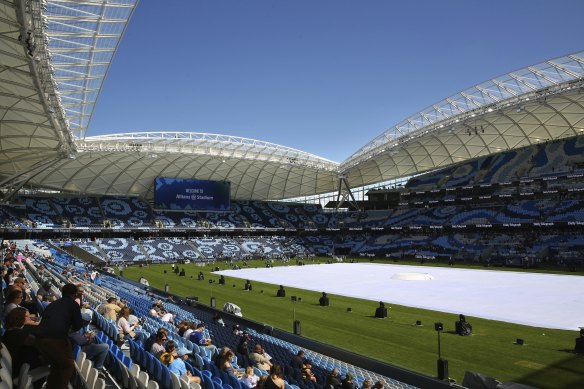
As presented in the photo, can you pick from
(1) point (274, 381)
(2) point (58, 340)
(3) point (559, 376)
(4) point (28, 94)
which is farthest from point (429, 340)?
(4) point (28, 94)

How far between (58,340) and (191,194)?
70.4m

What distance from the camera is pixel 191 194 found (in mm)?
74188

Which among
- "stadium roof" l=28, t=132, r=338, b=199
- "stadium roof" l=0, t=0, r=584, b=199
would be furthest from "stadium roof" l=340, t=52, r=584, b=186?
"stadium roof" l=28, t=132, r=338, b=199

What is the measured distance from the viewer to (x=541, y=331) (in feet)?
65.1

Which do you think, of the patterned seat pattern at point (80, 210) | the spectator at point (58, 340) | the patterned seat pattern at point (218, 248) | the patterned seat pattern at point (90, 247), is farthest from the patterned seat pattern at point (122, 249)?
the spectator at point (58, 340)

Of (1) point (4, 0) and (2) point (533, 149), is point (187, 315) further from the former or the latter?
(2) point (533, 149)

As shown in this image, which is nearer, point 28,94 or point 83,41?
point 83,41

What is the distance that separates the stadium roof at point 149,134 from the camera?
23.4 m

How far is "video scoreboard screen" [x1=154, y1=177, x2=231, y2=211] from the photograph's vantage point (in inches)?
2820

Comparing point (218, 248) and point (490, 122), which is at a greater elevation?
point (490, 122)

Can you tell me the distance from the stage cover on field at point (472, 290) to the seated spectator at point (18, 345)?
21796 millimetres

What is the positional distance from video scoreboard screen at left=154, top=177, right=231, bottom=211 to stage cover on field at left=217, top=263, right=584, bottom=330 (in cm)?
2850

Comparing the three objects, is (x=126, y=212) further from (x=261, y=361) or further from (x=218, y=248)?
(x=261, y=361)

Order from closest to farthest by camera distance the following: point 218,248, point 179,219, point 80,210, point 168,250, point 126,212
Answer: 1. point 168,250
2. point 80,210
3. point 218,248
4. point 126,212
5. point 179,219
